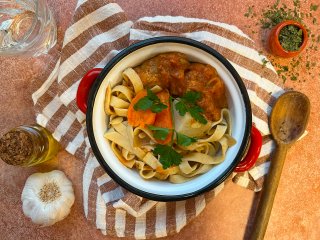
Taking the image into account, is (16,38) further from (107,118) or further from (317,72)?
(317,72)

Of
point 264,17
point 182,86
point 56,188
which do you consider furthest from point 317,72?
point 56,188

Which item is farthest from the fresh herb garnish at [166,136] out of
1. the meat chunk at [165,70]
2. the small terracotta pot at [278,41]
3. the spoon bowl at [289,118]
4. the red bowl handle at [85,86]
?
the small terracotta pot at [278,41]

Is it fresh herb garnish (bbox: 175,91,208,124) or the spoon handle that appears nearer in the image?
fresh herb garnish (bbox: 175,91,208,124)

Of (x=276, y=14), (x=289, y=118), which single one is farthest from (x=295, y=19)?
(x=289, y=118)

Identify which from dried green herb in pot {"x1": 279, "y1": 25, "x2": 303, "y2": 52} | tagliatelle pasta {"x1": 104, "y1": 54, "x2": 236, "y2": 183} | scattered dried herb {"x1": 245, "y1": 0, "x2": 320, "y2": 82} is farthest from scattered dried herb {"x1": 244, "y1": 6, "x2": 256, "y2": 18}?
tagliatelle pasta {"x1": 104, "y1": 54, "x2": 236, "y2": 183}

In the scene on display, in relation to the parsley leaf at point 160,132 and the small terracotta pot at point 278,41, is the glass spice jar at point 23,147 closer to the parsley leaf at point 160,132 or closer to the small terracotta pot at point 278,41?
the parsley leaf at point 160,132

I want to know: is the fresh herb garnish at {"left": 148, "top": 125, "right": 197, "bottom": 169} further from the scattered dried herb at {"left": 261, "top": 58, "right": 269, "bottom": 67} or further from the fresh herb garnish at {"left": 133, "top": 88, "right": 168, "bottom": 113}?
the scattered dried herb at {"left": 261, "top": 58, "right": 269, "bottom": 67}

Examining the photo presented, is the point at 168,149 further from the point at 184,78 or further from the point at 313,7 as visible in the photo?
the point at 313,7
